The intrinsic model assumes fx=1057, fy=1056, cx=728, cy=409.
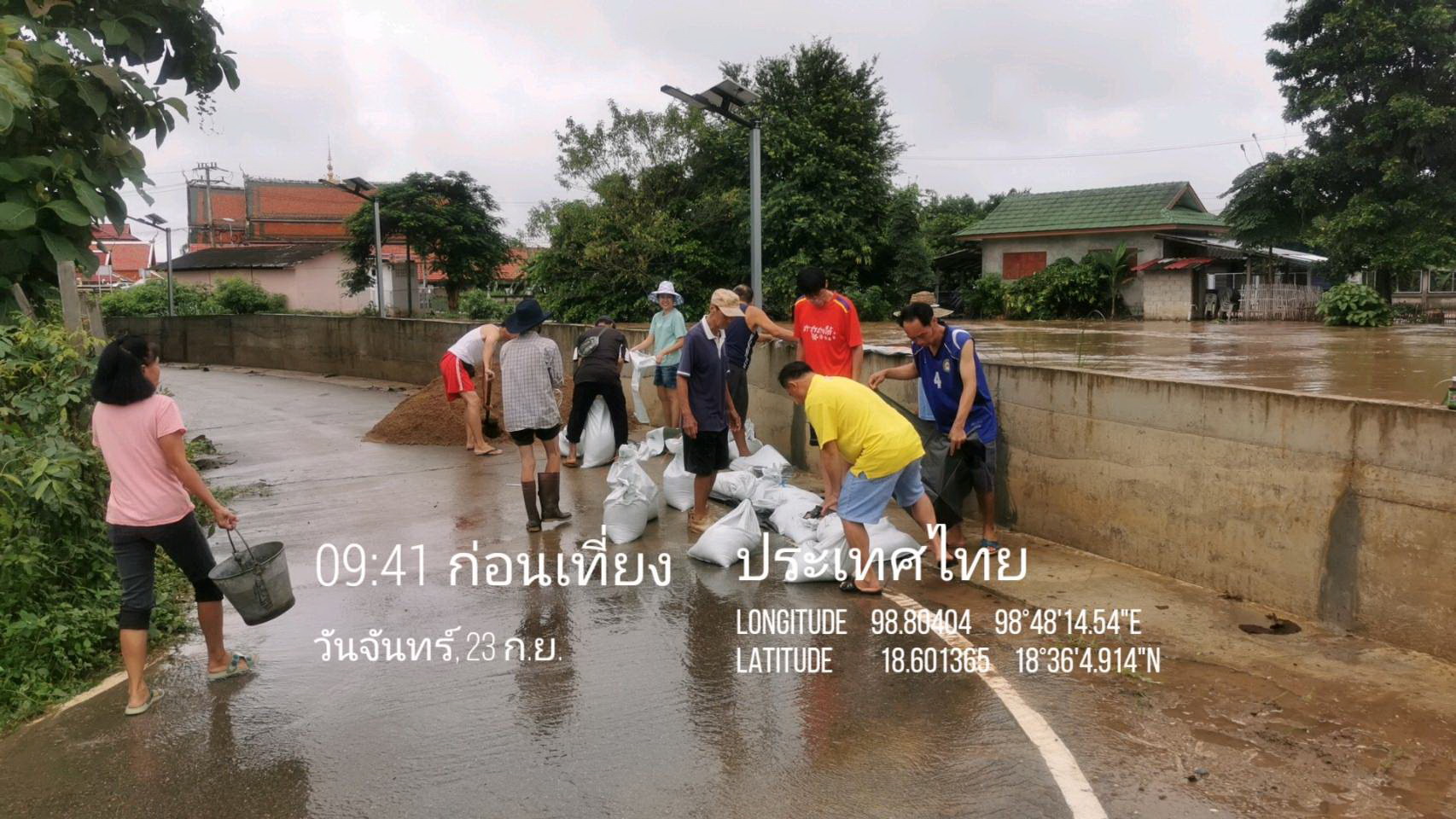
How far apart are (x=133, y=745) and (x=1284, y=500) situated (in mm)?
5849

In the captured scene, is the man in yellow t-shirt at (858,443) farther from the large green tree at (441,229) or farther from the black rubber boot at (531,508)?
the large green tree at (441,229)

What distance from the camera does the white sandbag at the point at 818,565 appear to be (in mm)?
6586

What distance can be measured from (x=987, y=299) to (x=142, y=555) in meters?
29.3

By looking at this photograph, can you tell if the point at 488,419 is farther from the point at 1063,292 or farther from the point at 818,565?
the point at 1063,292

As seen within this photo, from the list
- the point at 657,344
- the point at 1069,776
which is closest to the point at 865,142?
the point at 657,344

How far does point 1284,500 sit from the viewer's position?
587cm

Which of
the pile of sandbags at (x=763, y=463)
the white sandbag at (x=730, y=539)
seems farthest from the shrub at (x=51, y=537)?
the pile of sandbags at (x=763, y=463)

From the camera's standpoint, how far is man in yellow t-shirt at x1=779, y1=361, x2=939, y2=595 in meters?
Answer: 6.06

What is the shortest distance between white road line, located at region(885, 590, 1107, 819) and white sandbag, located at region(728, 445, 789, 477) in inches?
141

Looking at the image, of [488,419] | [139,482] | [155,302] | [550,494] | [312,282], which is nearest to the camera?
[139,482]

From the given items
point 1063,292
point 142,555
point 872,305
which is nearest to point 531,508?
point 142,555

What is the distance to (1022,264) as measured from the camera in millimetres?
32750

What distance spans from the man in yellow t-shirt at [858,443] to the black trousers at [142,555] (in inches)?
126

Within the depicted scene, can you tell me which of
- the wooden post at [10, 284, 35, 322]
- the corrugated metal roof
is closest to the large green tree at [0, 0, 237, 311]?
the wooden post at [10, 284, 35, 322]
